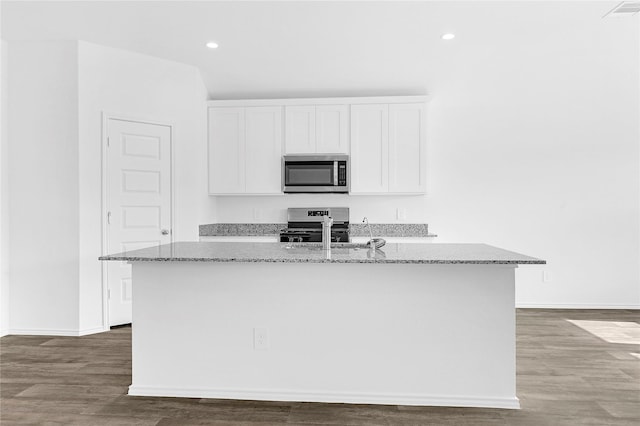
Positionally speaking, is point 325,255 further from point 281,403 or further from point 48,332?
point 48,332

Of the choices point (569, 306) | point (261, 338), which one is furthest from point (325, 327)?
point (569, 306)

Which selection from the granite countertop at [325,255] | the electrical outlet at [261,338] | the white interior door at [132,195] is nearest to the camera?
the granite countertop at [325,255]

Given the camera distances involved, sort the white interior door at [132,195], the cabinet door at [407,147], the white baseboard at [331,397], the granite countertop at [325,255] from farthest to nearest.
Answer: the cabinet door at [407,147], the white interior door at [132,195], the white baseboard at [331,397], the granite countertop at [325,255]

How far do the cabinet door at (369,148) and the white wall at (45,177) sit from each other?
8.90 feet

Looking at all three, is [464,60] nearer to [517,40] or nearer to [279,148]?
[517,40]

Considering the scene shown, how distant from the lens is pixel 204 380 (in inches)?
106

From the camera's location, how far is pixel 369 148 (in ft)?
16.1

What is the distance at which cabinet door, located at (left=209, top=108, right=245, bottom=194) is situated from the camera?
505cm

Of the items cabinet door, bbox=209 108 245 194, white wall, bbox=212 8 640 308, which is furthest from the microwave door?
white wall, bbox=212 8 640 308

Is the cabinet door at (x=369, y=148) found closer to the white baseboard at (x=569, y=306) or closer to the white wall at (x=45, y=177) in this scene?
the white baseboard at (x=569, y=306)

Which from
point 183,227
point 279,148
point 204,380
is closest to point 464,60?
point 279,148

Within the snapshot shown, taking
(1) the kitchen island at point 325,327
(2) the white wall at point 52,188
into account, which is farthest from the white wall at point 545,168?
(2) the white wall at point 52,188

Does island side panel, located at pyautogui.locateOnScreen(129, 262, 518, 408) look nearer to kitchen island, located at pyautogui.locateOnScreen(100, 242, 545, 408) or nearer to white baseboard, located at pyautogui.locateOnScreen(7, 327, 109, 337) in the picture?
kitchen island, located at pyautogui.locateOnScreen(100, 242, 545, 408)

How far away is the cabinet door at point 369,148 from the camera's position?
4891 mm
